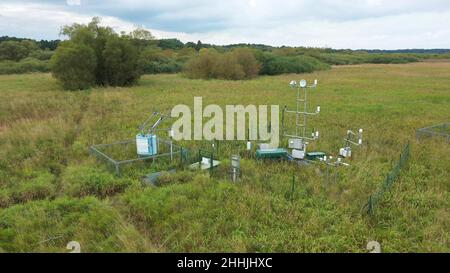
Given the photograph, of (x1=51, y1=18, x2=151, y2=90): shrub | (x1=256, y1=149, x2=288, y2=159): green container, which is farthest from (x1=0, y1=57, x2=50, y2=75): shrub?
(x1=256, y1=149, x2=288, y2=159): green container

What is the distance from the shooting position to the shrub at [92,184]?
6375 mm

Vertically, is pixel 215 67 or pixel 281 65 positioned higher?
pixel 281 65

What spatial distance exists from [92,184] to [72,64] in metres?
19.3

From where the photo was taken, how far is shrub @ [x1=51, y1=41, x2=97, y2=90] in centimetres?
2255

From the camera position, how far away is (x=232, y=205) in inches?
221

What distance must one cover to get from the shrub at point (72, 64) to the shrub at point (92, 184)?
18096 mm

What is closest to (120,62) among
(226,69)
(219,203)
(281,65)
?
(226,69)

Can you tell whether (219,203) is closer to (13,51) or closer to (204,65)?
(204,65)

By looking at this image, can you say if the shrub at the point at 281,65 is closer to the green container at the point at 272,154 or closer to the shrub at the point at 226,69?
the shrub at the point at 226,69

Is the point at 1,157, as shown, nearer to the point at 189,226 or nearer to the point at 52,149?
the point at 52,149

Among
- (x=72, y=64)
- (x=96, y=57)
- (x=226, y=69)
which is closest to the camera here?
(x=72, y=64)

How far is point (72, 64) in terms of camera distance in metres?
22.9
